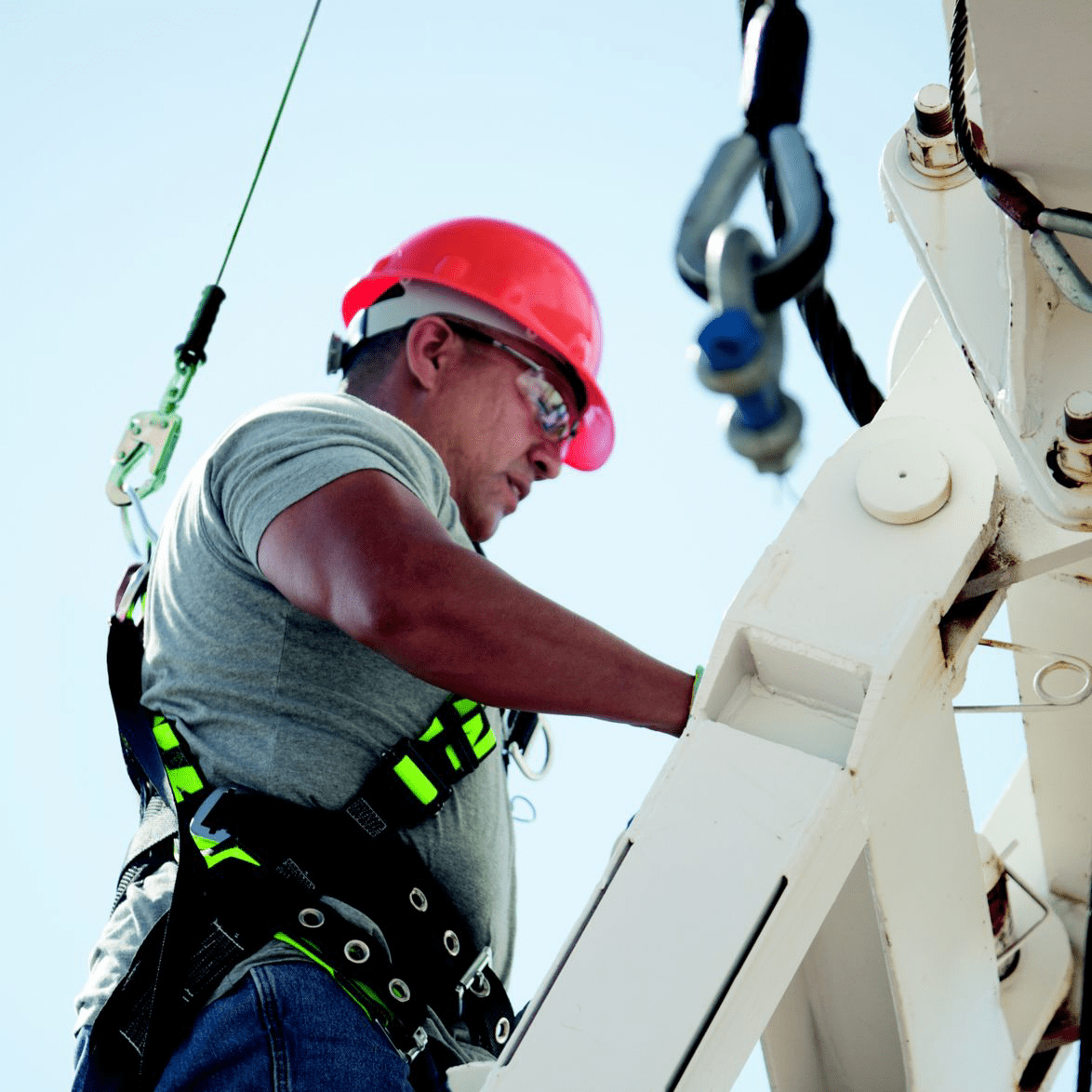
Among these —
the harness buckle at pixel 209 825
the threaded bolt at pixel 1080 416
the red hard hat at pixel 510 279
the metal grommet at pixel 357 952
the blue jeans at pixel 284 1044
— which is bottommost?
the blue jeans at pixel 284 1044

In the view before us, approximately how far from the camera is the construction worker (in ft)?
7.10

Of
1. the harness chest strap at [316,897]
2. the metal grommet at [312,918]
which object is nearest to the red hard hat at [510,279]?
the harness chest strap at [316,897]

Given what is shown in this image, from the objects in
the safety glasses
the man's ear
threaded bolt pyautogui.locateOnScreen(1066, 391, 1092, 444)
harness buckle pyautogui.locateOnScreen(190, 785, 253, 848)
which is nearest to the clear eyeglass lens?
the safety glasses

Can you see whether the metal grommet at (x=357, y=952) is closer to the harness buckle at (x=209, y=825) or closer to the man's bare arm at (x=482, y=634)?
the harness buckle at (x=209, y=825)

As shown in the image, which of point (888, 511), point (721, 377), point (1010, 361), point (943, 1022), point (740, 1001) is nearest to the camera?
point (721, 377)

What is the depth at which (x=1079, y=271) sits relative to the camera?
194cm

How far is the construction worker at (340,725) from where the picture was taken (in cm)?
216

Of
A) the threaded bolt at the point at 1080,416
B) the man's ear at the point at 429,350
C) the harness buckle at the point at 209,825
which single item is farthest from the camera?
the man's ear at the point at 429,350

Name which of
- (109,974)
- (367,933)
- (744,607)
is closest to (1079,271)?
(744,607)

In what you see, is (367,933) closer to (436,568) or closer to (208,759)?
(208,759)

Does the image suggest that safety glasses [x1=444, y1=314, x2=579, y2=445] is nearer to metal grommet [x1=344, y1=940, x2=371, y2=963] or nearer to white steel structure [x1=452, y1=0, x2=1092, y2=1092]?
white steel structure [x1=452, y1=0, x2=1092, y2=1092]

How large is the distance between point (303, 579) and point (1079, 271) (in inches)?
42.7

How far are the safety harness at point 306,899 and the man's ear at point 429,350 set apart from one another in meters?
1.02

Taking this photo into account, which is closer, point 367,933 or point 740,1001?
Answer: point 740,1001
